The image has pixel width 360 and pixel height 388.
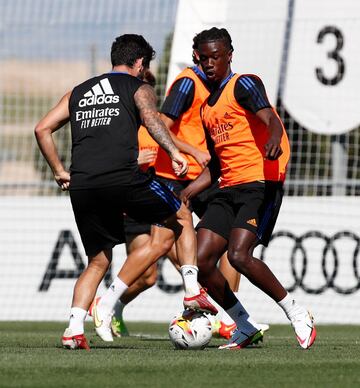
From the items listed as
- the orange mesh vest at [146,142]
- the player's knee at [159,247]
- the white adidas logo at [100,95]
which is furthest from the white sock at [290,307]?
the orange mesh vest at [146,142]

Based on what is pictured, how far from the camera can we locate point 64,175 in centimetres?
848

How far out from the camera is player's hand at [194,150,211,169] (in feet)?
30.9

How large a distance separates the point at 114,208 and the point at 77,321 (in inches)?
32.5

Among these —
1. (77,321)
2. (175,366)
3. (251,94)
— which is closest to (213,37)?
(251,94)

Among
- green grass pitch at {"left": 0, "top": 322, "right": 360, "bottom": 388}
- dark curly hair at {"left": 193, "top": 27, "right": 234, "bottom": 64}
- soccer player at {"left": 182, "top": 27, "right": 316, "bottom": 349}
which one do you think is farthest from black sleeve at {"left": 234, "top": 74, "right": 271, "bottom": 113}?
green grass pitch at {"left": 0, "top": 322, "right": 360, "bottom": 388}

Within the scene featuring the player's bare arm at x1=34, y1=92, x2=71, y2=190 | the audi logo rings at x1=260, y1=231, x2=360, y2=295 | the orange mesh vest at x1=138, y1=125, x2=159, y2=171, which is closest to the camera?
the player's bare arm at x1=34, y1=92, x2=71, y2=190

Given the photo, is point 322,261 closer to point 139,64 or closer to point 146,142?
point 146,142

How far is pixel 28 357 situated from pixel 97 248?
1414mm

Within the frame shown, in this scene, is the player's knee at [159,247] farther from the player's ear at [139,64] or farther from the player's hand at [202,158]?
the player's ear at [139,64]

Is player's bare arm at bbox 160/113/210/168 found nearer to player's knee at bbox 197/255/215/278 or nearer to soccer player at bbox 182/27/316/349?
soccer player at bbox 182/27/316/349

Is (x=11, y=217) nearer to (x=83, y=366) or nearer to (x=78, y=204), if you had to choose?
(x=78, y=204)

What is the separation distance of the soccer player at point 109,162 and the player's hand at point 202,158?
0.93 meters

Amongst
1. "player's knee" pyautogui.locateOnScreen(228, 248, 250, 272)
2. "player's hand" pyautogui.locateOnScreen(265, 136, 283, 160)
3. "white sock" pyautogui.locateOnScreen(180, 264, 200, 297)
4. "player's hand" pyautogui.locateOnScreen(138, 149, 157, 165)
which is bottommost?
"white sock" pyautogui.locateOnScreen(180, 264, 200, 297)

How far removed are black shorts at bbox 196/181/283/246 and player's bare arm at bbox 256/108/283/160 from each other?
569 mm
